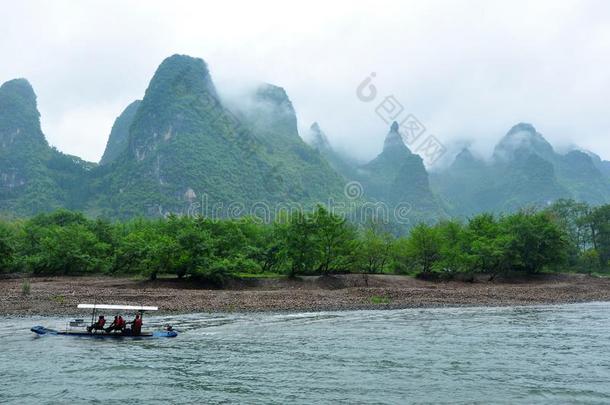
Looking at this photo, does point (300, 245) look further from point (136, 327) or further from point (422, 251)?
point (136, 327)

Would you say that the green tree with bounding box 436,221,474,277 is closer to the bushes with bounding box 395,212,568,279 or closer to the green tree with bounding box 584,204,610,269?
the bushes with bounding box 395,212,568,279

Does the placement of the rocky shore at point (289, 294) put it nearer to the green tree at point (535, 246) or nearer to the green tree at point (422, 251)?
the green tree at point (535, 246)

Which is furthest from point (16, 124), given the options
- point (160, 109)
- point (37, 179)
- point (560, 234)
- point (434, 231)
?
point (560, 234)

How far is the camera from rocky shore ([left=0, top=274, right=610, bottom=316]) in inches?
1532

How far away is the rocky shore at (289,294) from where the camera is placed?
128 feet

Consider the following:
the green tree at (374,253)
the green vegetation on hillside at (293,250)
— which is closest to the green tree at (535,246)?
the green vegetation on hillside at (293,250)

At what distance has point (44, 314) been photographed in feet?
110

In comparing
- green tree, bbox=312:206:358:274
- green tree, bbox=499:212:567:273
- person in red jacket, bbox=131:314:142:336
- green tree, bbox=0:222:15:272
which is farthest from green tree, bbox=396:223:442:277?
green tree, bbox=0:222:15:272

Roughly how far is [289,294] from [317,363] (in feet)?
91.3

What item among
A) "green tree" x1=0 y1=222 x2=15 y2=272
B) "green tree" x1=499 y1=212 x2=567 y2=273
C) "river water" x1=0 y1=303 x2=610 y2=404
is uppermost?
"green tree" x1=499 y1=212 x2=567 y2=273

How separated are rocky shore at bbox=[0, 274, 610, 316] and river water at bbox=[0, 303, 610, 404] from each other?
7.36 metres

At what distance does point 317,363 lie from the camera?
20219 millimetres

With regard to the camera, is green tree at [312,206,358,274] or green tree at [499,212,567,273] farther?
green tree at [499,212,567,273]

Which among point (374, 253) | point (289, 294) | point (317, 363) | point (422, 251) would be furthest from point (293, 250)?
point (317, 363)
